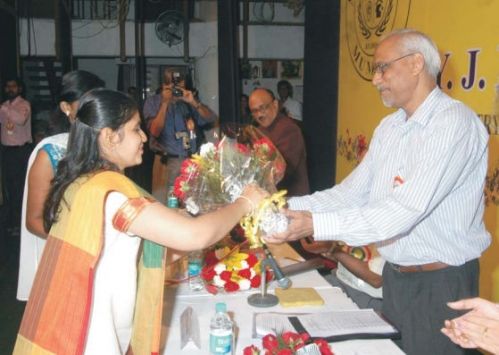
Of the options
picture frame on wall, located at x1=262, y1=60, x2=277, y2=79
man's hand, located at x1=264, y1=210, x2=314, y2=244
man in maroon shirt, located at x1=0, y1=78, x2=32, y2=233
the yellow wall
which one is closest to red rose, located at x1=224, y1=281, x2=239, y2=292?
man's hand, located at x1=264, y1=210, x2=314, y2=244

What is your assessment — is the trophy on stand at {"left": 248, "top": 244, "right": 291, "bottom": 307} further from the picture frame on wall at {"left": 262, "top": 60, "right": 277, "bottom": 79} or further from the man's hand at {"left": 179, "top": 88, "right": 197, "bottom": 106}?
the picture frame on wall at {"left": 262, "top": 60, "right": 277, "bottom": 79}

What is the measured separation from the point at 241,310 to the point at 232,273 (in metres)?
0.27

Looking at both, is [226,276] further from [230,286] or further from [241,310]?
[241,310]

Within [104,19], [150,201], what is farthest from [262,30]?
[150,201]

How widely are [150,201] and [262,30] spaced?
9.25 meters

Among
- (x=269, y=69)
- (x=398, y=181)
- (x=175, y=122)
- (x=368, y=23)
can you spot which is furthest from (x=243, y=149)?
(x=269, y=69)

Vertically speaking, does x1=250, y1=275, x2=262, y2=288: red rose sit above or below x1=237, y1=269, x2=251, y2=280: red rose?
below

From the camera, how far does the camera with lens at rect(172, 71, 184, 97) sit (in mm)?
5371

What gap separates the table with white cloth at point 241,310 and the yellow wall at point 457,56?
49.2 inches

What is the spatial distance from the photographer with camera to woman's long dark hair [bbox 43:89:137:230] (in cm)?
372

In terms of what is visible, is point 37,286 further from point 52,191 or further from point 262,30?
point 262,30

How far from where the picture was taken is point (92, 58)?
1052 cm

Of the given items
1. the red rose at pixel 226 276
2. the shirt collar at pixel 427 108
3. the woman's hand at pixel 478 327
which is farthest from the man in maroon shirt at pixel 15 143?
the woman's hand at pixel 478 327

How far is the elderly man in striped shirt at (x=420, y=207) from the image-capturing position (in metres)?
1.88
